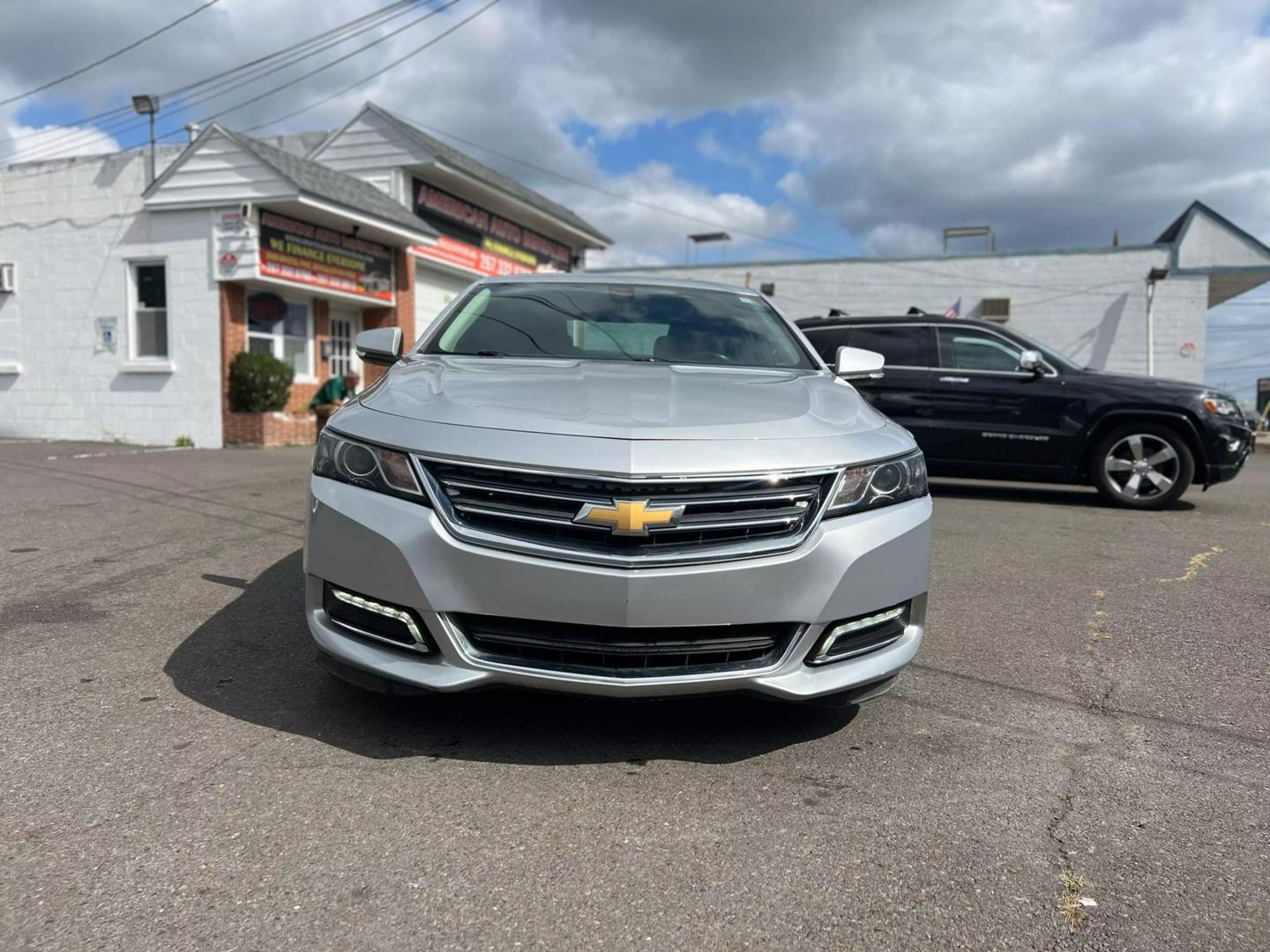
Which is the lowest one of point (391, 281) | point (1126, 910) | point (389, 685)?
point (1126, 910)

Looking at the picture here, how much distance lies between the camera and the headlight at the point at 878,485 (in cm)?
290

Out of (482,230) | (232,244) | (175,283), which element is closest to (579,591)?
(232,244)

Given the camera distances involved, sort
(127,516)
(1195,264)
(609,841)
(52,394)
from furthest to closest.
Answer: (1195,264)
(52,394)
(127,516)
(609,841)

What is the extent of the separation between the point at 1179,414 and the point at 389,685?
8.09m

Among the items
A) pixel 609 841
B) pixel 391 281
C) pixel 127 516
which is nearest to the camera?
pixel 609 841

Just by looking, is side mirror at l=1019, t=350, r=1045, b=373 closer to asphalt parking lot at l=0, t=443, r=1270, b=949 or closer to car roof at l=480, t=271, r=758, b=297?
asphalt parking lot at l=0, t=443, r=1270, b=949

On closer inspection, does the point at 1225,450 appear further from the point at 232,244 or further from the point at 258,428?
the point at 232,244

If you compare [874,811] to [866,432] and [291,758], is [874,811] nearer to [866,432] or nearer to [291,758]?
[866,432]

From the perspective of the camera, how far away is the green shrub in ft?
46.8

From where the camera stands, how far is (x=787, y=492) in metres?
2.81

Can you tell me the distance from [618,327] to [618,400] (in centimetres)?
136

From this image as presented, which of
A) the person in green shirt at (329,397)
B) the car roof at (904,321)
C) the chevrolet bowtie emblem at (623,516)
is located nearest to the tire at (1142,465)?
the car roof at (904,321)

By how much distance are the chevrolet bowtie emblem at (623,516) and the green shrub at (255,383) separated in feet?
42.1

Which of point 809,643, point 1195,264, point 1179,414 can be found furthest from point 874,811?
point 1195,264
